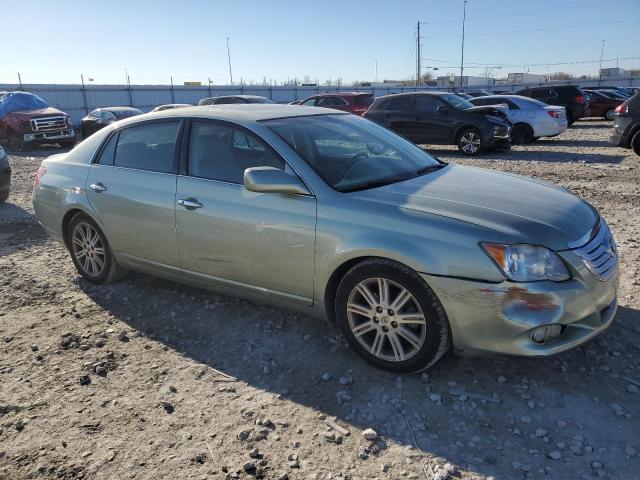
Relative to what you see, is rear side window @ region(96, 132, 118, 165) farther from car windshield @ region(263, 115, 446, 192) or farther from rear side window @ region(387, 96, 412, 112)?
rear side window @ region(387, 96, 412, 112)

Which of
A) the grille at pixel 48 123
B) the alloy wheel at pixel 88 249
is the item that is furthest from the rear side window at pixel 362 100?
the alloy wheel at pixel 88 249

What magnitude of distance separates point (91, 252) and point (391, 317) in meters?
3.10

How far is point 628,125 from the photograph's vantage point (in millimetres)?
10875

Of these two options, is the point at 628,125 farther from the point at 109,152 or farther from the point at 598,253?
the point at 109,152

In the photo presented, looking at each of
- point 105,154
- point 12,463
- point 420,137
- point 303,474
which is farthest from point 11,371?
point 420,137

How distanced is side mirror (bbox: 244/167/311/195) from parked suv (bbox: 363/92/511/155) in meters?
9.77

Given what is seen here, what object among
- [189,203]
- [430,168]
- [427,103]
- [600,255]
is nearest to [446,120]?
[427,103]

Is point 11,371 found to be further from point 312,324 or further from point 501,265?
Result: point 501,265

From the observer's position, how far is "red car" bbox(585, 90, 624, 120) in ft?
74.5

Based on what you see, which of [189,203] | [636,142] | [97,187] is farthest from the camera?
[636,142]

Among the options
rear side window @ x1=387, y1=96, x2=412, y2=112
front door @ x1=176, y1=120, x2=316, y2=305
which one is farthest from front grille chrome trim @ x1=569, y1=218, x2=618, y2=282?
rear side window @ x1=387, y1=96, x2=412, y2=112

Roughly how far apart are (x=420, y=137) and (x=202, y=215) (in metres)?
10.9

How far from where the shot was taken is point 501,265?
9.19 feet

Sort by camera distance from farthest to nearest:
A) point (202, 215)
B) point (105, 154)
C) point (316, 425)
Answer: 1. point (105, 154)
2. point (202, 215)
3. point (316, 425)
